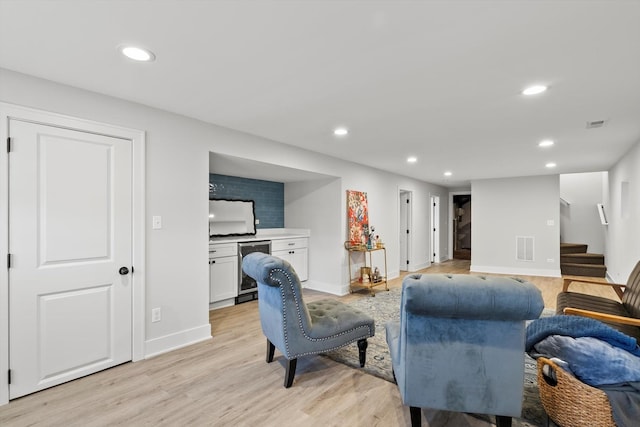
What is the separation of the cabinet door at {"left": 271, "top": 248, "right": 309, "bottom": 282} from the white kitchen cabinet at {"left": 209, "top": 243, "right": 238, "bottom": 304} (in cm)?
91

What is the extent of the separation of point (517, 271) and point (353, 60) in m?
7.09

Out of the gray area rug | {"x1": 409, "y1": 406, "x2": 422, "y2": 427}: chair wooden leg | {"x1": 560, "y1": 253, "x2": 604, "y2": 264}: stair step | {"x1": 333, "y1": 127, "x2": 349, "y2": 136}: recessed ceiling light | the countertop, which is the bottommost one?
the gray area rug

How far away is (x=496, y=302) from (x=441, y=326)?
12.3 inches

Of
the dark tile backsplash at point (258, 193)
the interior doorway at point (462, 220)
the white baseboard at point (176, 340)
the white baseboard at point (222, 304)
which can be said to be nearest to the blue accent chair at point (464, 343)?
the white baseboard at point (176, 340)

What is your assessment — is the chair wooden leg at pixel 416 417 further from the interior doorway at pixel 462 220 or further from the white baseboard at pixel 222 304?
the interior doorway at pixel 462 220

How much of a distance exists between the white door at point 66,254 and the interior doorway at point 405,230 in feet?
19.9

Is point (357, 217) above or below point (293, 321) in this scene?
above

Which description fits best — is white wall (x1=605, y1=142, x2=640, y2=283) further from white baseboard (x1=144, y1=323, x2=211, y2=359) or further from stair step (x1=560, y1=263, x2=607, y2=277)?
white baseboard (x1=144, y1=323, x2=211, y2=359)

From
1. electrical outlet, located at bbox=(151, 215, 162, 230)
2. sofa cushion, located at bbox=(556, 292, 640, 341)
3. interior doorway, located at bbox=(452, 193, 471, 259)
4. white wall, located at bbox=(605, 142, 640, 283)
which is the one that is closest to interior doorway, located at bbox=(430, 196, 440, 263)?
interior doorway, located at bbox=(452, 193, 471, 259)

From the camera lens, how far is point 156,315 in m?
2.85

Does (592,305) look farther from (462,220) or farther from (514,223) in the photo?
(462,220)

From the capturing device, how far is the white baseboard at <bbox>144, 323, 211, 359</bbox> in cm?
282

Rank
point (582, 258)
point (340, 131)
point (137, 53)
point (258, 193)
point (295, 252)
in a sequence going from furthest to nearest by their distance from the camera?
point (582, 258), point (258, 193), point (295, 252), point (340, 131), point (137, 53)

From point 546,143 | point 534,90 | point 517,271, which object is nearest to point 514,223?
point 517,271
